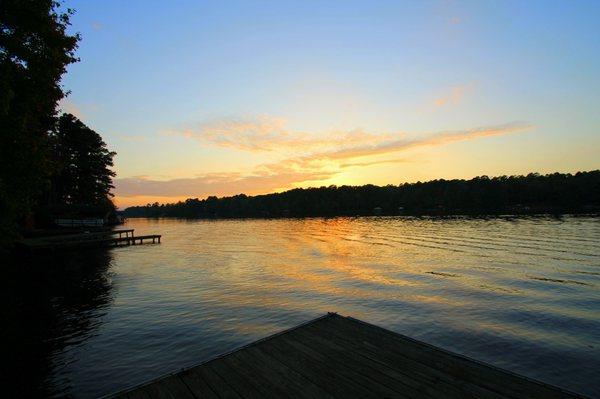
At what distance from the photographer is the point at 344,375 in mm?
7070

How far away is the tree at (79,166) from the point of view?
66.2 metres

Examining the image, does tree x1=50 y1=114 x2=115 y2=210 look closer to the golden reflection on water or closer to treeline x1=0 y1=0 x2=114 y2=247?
the golden reflection on water

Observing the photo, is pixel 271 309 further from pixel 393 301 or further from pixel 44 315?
pixel 44 315

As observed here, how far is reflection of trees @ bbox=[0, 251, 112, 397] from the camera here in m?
10.9

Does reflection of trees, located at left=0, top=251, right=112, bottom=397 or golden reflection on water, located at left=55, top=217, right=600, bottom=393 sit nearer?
reflection of trees, located at left=0, top=251, right=112, bottom=397

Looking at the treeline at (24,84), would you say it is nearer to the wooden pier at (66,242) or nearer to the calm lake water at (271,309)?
the calm lake water at (271,309)

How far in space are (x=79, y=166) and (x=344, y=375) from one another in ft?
251

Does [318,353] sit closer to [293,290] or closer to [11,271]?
[293,290]

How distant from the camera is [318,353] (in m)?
8.20

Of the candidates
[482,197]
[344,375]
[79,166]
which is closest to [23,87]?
[344,375]

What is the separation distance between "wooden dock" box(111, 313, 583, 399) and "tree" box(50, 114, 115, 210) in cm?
6983

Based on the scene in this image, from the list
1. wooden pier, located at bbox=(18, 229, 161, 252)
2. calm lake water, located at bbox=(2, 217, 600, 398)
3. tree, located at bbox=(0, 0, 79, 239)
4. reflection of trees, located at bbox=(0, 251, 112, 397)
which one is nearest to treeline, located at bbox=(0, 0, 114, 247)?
tree, located at bbox=(0, 0, 79, 239)

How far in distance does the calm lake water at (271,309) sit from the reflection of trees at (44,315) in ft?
0.24

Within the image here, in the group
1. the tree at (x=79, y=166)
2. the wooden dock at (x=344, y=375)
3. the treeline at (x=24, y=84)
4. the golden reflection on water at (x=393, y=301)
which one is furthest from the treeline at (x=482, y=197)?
the treeline at (x=24, y=84)
